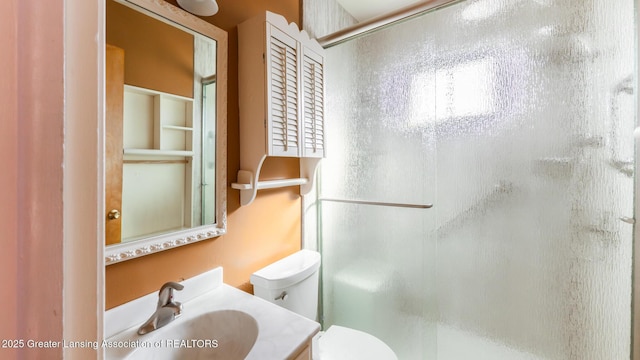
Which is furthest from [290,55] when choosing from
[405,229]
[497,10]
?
[405,229]

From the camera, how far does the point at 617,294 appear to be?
95 cm

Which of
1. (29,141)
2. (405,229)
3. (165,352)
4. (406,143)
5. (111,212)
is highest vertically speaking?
(406,143)

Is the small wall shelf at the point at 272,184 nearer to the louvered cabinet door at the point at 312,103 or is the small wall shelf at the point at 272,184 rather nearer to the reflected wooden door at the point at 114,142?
the louvered cabinet door at the point at 312,103

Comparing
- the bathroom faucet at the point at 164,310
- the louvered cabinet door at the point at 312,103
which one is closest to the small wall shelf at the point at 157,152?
the bathroom faucet at the point at 164,310

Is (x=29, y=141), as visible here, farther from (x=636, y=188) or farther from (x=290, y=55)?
(x=636, y=188)

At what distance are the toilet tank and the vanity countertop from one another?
0.12 m

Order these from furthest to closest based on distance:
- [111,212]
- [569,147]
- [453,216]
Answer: [453,216] < [569,147] < [111,212]

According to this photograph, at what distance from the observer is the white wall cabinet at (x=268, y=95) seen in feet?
3.47

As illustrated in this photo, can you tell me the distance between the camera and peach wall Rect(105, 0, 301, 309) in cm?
82

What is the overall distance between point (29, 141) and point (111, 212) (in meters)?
0.67

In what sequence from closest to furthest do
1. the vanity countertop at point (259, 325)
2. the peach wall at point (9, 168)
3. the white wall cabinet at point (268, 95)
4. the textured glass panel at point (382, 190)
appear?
the peach wall at point (9, 168) < the vanity countertop at point (259, 325) < the white wall cabinet at point (268, 95) < the textured glass panel at point (382, 190)

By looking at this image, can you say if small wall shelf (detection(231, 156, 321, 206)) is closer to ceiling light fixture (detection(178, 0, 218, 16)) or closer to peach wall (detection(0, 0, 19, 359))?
ceiling light fixture (detection(178, 0, 218, 16))

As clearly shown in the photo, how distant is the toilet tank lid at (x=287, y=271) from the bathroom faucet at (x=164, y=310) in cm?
34

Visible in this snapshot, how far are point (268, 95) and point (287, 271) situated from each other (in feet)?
2.63
